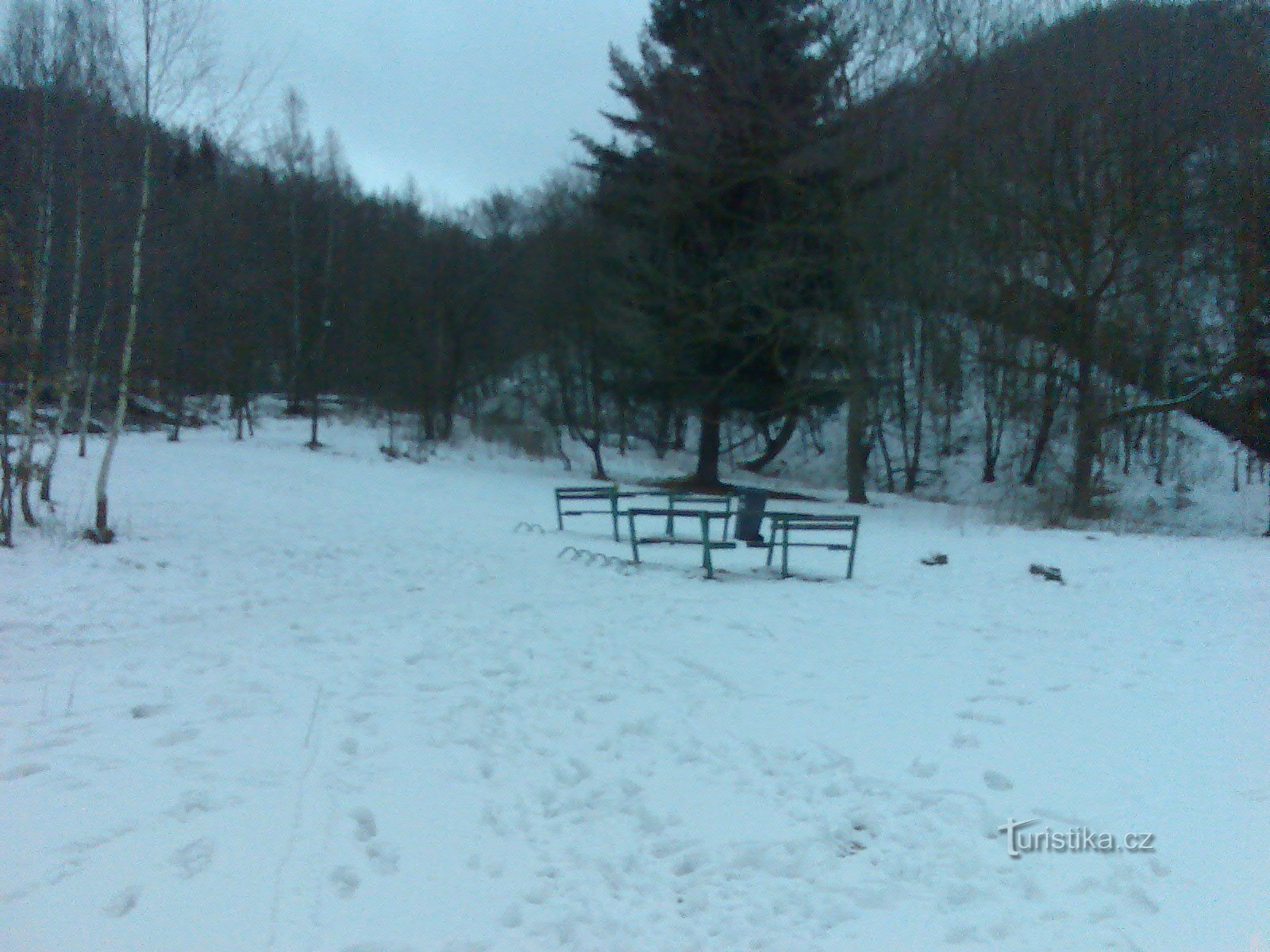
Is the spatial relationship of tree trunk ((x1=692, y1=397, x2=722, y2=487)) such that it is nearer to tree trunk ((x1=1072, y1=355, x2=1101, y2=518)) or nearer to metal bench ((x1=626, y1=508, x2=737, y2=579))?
tree trunk ((x1=1072, y1=355, x2=1101, y2=518))

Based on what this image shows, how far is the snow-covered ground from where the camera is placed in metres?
3.86

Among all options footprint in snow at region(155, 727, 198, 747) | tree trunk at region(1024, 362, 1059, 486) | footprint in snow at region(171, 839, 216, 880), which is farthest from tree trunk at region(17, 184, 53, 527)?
tree trunk at region(1024, 362, 1059, 486)

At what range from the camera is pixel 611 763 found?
5.36 metres

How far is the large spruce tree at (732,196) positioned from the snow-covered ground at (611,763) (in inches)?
541

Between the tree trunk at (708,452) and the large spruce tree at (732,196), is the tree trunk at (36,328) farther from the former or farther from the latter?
the tree trunk at (708,452)

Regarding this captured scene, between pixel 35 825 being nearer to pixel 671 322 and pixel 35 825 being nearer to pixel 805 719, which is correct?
pixel 805 719

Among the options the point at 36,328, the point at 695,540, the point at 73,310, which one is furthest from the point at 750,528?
the point at 73,310

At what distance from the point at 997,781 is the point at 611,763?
81.3 inches

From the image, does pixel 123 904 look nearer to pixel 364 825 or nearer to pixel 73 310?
pixel 364 825

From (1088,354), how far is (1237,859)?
66.3 feet

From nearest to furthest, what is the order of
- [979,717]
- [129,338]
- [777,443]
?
1. [979,717]
2. [129,338]
3. [777,443]

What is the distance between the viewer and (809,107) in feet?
73.3

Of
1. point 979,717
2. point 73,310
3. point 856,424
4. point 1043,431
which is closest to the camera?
point 979,717

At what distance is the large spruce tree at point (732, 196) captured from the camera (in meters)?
22.5
